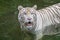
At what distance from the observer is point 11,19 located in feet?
25.1

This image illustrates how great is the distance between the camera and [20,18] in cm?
615

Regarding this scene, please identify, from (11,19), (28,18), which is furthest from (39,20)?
(11,19)

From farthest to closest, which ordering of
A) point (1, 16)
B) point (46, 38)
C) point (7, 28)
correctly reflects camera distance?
1. point (1, 16)
2. point (7, 28)
3. point (46, 38)

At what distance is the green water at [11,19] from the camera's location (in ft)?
22.5

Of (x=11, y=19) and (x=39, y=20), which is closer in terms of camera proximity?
(x=39, y=20)

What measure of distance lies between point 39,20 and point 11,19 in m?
1.38

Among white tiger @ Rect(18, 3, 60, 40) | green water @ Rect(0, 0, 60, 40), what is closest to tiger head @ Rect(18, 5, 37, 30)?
white tiger @ Rect(18, 3, 60, 40)

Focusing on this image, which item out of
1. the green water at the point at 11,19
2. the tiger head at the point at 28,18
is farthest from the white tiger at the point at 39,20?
the green water at the point at 11,19

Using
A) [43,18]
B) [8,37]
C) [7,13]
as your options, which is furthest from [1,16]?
[43,18]

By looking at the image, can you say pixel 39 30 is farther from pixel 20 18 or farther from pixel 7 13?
pixel 7 13

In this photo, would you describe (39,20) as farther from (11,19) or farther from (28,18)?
(11,19)

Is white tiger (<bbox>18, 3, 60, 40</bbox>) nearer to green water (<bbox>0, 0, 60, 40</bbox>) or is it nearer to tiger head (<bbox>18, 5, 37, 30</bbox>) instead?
tiger head (<bbox>18, 5, 37, 30</bbox>)

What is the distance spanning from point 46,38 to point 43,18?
42cm

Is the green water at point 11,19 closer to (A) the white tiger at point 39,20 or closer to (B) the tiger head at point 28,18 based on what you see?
(A) the white tiger at point 39,20
